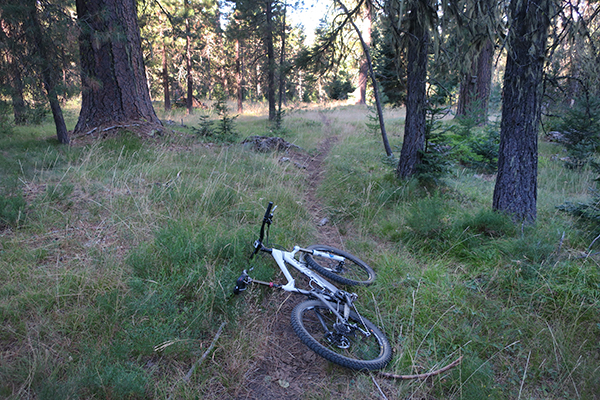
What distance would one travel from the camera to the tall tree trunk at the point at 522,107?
14.2 ft

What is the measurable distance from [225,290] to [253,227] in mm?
1425

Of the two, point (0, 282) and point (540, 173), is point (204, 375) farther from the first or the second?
point (540, 173)

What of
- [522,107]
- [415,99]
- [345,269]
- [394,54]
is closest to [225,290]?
[345,269]

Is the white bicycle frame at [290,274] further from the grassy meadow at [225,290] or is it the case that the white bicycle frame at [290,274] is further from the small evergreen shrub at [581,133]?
the small evergreen shrub at [581,133]

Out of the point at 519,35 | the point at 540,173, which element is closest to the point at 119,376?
the point at 519,35

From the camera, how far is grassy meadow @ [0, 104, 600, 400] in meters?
2.58

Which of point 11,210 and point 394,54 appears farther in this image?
point 394,54

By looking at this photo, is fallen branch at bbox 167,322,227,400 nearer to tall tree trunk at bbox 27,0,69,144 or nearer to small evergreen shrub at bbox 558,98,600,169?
tall tree trunk at bbox 27,0,69,144

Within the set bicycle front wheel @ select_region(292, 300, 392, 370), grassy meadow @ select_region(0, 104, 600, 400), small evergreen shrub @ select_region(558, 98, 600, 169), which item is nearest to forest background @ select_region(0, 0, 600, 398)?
grassy meadow @ select_region(0, 104, 600, 400)

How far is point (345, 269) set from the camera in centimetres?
421

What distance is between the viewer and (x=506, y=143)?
481cm

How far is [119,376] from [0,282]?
68.4 inches

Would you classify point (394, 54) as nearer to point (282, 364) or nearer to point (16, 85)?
point (282, 364)

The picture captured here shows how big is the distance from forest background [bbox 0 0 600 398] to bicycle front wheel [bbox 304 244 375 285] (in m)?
0.27
